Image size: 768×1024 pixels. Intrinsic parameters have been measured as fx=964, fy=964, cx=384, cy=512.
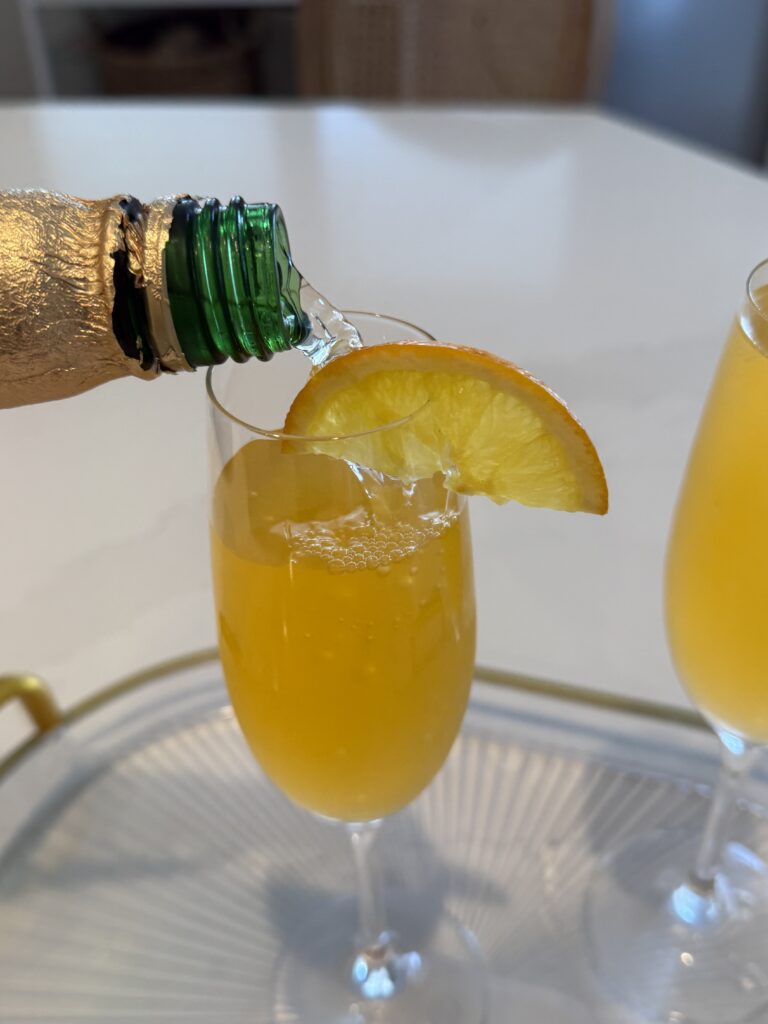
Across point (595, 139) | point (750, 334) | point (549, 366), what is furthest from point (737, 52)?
point (750, 334)

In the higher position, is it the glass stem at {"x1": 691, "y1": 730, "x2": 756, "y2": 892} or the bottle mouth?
the bottle mouth

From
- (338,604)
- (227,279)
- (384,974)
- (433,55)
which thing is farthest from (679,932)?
(433,55)

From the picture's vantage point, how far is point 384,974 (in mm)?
612

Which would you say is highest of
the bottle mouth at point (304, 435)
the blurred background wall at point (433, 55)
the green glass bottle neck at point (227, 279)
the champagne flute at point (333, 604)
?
the green glass bottle neck at point (227, 279)

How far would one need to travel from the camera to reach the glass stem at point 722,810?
570mm

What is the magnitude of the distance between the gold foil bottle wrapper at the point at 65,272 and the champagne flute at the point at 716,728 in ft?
0.92

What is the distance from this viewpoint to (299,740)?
0.48 m

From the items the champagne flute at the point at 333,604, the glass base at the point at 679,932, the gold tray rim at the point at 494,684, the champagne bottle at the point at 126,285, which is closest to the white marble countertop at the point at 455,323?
the gold tray rim at the point at 494,684

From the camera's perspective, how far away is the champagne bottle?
356mm

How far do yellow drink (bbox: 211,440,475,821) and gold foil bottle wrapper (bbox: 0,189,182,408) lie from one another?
0.09 m

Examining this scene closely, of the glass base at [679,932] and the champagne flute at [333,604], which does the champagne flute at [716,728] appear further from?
the champagne flute at [333,604]

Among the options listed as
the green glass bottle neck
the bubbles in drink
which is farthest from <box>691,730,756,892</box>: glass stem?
the green glass bottle neck

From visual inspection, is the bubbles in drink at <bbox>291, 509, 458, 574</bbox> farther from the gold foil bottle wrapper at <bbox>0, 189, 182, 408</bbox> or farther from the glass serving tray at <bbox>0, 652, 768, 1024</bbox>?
the glass serving tray at <bbox>0, 652, 768, 1024</bbox>

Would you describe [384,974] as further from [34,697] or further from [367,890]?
[34,697]
